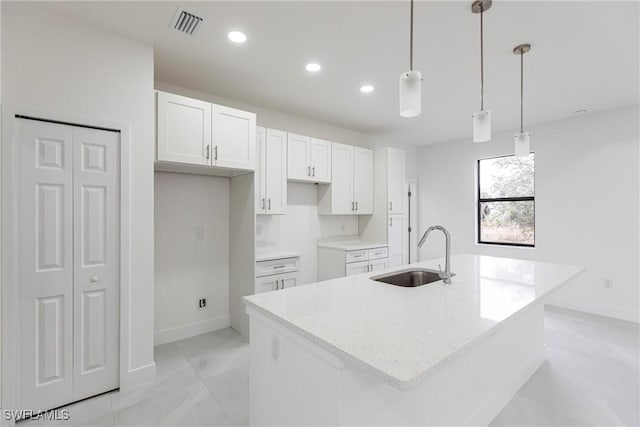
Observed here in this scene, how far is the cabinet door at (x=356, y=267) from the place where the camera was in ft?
12.6

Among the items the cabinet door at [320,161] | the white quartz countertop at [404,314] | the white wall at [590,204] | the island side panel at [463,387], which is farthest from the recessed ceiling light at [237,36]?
the white wall at [590,204]

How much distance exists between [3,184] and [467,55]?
344cm

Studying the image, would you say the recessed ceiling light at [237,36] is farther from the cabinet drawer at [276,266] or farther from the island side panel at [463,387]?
the island side panel at [463,387]

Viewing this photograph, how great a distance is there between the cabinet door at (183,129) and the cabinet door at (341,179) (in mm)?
1816

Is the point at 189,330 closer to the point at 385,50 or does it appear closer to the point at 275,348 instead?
the point at 275,348

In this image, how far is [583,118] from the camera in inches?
159

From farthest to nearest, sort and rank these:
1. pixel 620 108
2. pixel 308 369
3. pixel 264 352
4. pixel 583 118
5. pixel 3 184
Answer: pixel 583 118, pixel 620 108, pixel 3 184, pixel 264 352, pixel 308 369

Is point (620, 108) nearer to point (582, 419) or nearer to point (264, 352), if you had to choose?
point (582, 419)

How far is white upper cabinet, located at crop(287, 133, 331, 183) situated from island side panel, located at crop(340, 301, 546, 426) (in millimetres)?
2586

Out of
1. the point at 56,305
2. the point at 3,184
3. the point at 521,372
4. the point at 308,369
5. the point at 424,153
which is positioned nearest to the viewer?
the point at 308,369

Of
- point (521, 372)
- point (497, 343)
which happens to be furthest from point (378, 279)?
point (521, 372)

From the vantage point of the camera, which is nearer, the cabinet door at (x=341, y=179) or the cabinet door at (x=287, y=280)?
the cabinet door at (x=287, y=280)

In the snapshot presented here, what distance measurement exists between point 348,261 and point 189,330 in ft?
6.57

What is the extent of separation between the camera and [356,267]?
3941mm
